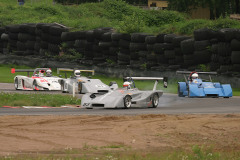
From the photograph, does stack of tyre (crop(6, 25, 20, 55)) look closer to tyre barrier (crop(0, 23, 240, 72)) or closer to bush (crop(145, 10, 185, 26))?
tyre barrier (crop(0, 23, 240, 72))

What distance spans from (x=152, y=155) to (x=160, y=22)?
4912cm

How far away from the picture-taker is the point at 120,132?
15.6m

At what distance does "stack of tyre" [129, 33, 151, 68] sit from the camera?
128 feet

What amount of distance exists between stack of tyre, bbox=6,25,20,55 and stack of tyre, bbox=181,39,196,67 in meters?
16.8

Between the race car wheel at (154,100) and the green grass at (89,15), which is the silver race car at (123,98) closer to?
the race car wheel at (154,100)

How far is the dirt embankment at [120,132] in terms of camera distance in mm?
13383

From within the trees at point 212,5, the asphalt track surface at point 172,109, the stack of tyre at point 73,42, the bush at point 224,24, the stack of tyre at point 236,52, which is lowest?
the asphalt track surface at point 172,109

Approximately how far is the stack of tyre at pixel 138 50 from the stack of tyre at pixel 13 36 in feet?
38.3

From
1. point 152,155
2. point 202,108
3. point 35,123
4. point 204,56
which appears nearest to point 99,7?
point 204,56

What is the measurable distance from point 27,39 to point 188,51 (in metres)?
16.1

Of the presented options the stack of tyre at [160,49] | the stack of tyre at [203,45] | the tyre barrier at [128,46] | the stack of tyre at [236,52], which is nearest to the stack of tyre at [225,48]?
the tyre barrier at [128,46]

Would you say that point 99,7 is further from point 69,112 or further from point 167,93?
point 69,112

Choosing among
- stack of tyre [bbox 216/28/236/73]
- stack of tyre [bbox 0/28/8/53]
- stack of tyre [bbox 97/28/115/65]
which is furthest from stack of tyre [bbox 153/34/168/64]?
stack of tyre [bbox 0/28/8/53]

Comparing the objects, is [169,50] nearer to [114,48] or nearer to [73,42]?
[114,48]
